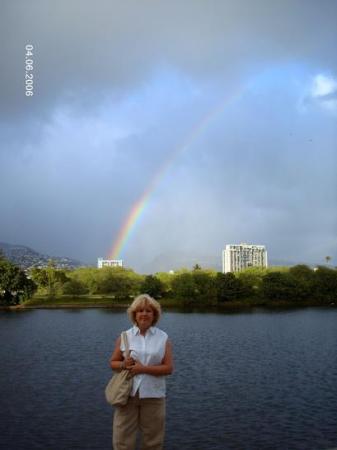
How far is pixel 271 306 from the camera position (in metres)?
107

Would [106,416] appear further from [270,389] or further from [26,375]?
[26,375]

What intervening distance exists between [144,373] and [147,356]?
0.70 feet

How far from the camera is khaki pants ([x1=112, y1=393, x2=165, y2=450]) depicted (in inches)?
259

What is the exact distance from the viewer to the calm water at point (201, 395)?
696 inches

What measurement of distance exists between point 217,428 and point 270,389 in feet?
24.3

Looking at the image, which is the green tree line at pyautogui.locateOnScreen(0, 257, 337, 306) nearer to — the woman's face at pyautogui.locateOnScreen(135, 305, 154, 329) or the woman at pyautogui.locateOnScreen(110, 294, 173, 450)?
the woman at pyautogui.locateOnScreen(110, 294, 173, 450)

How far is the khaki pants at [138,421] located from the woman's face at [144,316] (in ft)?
3.00

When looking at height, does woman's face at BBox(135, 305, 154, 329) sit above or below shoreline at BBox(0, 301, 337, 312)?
above

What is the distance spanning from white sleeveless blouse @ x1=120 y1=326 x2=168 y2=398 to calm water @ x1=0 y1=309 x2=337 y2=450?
11218 mm

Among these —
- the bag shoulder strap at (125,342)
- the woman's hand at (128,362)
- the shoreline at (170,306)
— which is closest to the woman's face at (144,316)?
the bag shoulder strap at (125,342)

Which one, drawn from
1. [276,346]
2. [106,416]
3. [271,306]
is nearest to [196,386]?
[106,416]

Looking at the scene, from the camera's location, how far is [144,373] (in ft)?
21.1

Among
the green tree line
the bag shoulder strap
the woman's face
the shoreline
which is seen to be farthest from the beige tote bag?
the green tree line

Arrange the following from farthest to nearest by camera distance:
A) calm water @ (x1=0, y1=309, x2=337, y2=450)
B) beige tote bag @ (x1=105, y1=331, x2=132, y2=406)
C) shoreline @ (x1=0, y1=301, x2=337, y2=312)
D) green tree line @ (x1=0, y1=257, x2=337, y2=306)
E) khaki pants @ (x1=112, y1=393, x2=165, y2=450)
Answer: green tree line @ (x1=0, y1=257, x2=337, y2=306), shoreline @ (x1=0, y1=301, x2=337, y2=312), calm water @ (x1=0, y1=309, x2=337, y2=450), khaki pants @ (x1=112, y1=393, x2=165, y2=450), beige tote bag @ (x1=105, y1=331, x2=132, y2=406)
